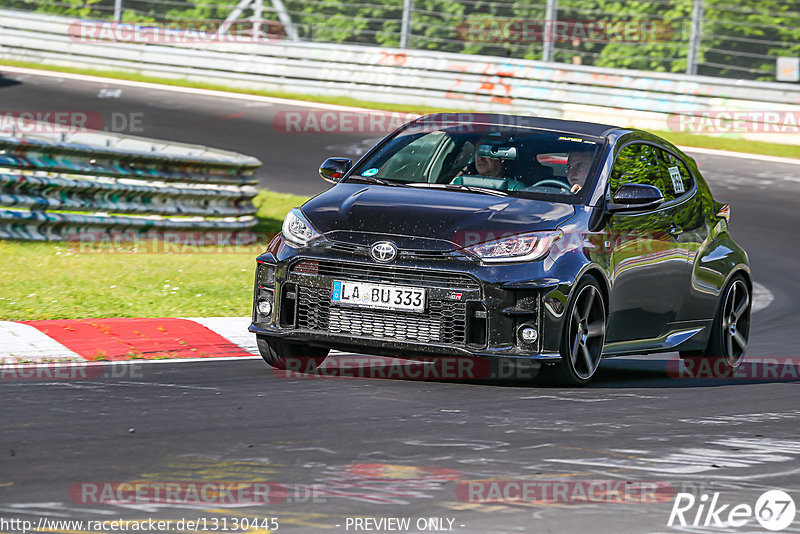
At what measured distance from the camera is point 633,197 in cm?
851

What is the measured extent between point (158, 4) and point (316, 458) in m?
24.1

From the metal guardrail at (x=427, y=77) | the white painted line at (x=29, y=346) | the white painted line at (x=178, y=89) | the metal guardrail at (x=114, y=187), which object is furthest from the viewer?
the white painted line at (x=178, y=89)

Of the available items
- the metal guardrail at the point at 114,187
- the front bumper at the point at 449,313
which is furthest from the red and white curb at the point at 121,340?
the metal guardrail at the point at 114,187

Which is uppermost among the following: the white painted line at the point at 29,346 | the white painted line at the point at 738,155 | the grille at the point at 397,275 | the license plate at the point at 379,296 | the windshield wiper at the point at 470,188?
the windshield wiper at the point at 470,188

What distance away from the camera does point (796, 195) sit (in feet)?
64.3

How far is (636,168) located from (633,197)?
79cm

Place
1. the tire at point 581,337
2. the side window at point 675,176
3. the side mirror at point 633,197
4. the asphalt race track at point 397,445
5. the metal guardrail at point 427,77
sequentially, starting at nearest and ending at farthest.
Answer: the asphalt race track at point 397,445
the tire at point 581,337
the side mirror at point 633,197
the side window at point 675,176
the metal guardrail at point 427,77

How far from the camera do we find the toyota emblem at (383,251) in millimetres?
7867

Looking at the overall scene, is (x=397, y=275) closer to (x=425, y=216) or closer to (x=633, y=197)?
(x=425, y=216)

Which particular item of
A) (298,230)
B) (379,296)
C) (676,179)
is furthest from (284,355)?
(676,179)

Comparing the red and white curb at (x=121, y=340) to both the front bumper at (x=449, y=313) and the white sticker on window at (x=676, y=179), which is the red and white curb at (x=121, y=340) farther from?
the white sticker on window at (x=676, y=179)

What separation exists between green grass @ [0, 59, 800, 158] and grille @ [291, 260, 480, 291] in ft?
50.8

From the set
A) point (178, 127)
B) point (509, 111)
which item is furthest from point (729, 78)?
point (178, 127)

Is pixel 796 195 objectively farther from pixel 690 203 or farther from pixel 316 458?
pixel 316 458
